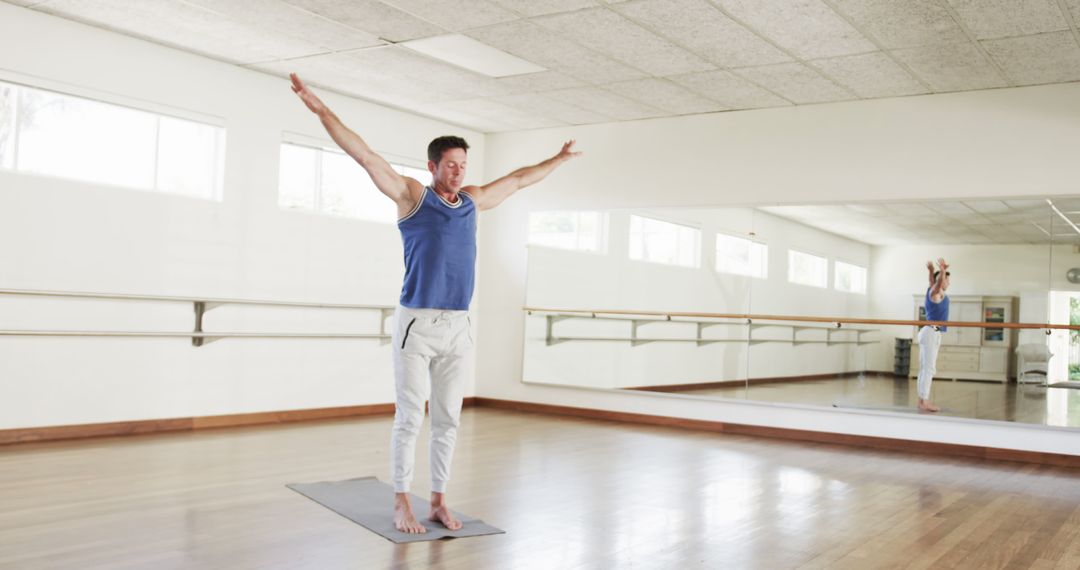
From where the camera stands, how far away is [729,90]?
Answer: 246 inches

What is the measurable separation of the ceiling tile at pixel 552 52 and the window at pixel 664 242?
1471 millimetres

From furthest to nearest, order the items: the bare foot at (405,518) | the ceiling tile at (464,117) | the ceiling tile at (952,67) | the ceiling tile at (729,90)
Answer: the ceiling tile at (464,117), the ceiling tile at (729,90), the ceiling tile at (952,67), the bare foot at (405,518)

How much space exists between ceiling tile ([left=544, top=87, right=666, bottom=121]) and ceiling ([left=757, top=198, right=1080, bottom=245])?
125 centimetres

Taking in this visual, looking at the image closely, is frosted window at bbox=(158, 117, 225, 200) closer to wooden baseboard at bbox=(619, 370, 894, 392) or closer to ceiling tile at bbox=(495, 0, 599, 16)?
ceiling tile at bbox=(495, 0, 599, 16)

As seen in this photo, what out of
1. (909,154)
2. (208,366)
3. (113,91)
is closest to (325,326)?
(208,366)

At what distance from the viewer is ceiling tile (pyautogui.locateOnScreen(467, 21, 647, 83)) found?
5.12m

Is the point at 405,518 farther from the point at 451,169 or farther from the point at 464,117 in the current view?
the point at 464,117

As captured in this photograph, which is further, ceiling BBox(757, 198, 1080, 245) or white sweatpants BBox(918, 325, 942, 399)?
white sweatpants BBox(918, 325, 942, 399)

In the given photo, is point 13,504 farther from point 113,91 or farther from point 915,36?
point 915,36

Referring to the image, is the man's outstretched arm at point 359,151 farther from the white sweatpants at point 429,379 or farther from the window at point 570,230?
the window at point 570,230

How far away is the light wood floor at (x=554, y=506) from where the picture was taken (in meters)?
3.01

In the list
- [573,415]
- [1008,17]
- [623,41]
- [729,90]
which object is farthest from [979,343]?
[573,415]

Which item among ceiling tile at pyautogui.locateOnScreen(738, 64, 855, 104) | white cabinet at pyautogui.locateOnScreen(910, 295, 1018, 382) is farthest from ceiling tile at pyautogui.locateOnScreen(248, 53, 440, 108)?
white cabinet at pyautogui.locateOnScreen(910, 295, 1018, 382)

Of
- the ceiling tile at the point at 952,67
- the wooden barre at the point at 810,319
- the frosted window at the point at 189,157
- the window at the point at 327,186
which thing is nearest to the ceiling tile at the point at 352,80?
the window at the point at 327,186
